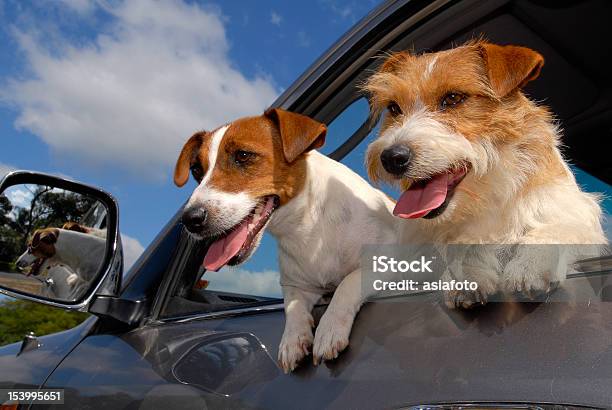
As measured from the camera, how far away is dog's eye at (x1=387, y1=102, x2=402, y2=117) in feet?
7.19

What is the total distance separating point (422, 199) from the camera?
1.77 m

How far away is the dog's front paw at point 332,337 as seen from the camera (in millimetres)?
1615

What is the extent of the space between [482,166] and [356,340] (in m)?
0.60

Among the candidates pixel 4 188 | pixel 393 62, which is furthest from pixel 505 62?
pixel 4 188

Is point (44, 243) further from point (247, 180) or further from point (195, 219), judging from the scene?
point (247, 180)

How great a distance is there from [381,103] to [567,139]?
1225 mm

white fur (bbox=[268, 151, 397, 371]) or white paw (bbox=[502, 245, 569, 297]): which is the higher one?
white fur (bbox=[268, 151, 397, 371])

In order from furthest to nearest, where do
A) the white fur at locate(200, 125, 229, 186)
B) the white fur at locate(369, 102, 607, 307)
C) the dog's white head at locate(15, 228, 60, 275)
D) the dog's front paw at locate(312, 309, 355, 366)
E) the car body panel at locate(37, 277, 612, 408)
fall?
the white fur at locate(200, 125, 229, 186) < the dog's white head at locate(15, 228, 60, 275) < the dog's front paw at locate(312, 309, 355, 366) < the white fur at locate(369, 102, 607, 307) < the car body panel at locate(37, 277, 612, 408)

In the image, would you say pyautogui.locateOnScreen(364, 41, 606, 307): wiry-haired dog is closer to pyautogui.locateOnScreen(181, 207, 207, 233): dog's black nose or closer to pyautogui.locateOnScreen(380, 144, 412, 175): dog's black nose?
pyautogui.locateOnScreen(380, 144, 412, 175): dog's black nose

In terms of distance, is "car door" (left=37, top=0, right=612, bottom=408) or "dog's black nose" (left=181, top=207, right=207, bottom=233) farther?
"dog's black nose" (left=181, top=207, right=207, bottom=233)

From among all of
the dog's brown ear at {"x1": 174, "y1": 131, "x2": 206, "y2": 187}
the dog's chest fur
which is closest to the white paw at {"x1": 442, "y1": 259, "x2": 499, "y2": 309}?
the dog's chest fur

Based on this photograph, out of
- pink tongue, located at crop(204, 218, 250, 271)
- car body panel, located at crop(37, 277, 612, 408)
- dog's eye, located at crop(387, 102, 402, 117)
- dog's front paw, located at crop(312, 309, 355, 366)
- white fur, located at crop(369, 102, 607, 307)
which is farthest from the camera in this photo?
pink tongue, located at crop(204, 218, 250, 271)

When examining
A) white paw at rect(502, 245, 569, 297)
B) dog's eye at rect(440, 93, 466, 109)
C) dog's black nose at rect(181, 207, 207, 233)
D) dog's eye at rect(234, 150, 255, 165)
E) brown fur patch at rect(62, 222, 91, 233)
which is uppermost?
dog's eye at rect(234, 150, 255, 165)

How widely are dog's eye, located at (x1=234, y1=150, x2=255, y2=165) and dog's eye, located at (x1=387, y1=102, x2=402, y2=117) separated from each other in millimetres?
761
